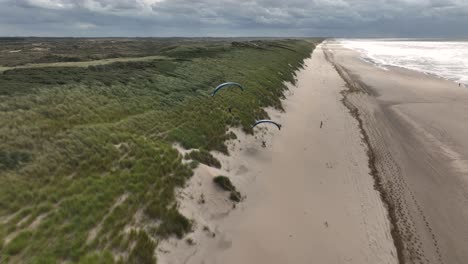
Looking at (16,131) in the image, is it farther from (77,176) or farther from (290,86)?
(290,86)

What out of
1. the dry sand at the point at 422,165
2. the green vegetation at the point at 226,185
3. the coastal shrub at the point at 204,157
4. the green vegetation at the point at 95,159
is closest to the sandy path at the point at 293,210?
the green vegetation at the point at 226,185

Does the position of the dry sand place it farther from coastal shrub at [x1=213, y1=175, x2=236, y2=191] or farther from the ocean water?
the ocean water

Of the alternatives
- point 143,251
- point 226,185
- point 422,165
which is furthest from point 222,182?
point 422,165

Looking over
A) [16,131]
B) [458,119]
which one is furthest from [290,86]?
[16,131]

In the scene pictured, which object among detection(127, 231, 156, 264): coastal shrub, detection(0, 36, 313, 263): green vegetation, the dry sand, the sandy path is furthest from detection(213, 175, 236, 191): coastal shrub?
the dry sand

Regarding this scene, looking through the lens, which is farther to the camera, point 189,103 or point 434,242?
point 189,103
